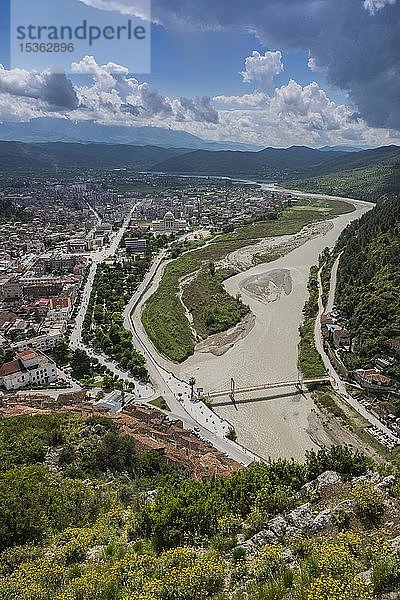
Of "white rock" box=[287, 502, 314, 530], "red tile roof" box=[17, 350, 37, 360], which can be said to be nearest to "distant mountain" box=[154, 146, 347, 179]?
"red tile roof" box=[17, 350, 37, 360]

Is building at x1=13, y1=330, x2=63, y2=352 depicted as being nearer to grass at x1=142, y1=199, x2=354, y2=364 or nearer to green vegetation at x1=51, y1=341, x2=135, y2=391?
green vegetation at x1=51, y1=341, x2=135, y2=391

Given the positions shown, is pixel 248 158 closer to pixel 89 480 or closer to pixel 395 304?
pixel 395 304

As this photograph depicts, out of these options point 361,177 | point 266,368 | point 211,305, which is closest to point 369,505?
point 266,368

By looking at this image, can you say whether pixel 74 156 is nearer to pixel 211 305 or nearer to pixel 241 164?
pixel 241 164

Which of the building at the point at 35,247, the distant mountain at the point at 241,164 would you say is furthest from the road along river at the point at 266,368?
the distant mountain at the point at 241,164

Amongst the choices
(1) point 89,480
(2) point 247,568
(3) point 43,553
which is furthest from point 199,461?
(2) point 247,568

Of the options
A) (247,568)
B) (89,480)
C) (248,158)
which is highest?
(248,158)
